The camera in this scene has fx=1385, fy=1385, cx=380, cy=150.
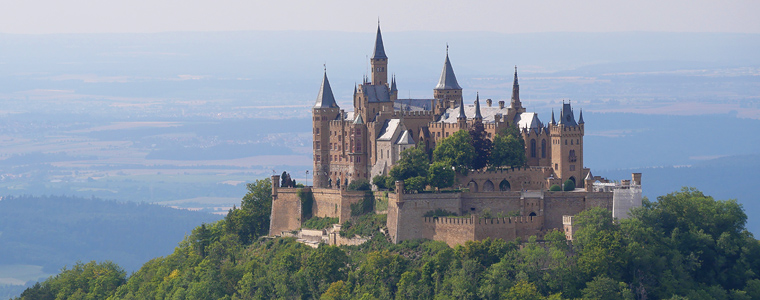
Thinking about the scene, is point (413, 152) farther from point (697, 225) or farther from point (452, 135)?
point (697, 225)

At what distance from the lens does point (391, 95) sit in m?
112

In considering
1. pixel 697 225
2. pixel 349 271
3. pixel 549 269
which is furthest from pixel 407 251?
A: pixel 697 225

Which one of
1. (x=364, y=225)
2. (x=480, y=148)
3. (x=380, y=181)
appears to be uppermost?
(x=480, y=148)

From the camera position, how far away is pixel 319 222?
10619 cm

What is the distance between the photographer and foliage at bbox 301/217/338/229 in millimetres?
104875

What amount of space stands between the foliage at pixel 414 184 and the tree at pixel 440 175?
1.22m

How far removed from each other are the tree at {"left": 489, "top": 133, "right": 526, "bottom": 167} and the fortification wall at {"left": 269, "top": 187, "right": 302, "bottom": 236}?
15888 millimetres

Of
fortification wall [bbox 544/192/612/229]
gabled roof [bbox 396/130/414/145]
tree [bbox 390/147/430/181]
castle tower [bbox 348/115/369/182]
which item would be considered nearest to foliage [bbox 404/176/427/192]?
tree [bbox 390/147/430/181]

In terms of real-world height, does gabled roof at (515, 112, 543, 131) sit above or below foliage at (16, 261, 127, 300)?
above

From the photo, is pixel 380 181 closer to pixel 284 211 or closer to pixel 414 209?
pixel 414 209

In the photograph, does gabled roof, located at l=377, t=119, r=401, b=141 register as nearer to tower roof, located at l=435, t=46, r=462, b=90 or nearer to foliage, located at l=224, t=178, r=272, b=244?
tower roof, located at l=435, t=46, r=462, b=90

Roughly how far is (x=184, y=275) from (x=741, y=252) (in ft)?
141

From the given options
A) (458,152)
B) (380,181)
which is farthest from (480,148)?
(380,181)

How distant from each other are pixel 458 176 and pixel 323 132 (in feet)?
50.0
